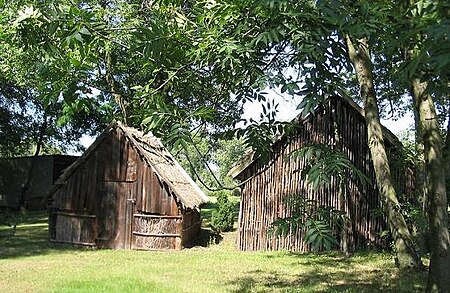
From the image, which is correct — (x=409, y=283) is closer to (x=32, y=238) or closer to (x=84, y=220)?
(x=84, y=220)

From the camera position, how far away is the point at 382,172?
12.6 metres

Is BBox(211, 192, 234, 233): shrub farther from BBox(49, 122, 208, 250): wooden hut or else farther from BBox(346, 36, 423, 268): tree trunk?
BBox(346, 36, 423, 268): tree trunk

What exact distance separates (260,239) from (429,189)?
12.5 meters

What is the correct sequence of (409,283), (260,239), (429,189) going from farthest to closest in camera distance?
1. (260,239)
2. (409,283)
3. (429,189)

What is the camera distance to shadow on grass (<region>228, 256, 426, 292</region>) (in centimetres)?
1148

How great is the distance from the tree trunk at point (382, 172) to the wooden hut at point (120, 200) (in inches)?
314

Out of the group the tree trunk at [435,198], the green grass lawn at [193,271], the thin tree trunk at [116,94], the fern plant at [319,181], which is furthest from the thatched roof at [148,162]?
the fern plant at [319,181]

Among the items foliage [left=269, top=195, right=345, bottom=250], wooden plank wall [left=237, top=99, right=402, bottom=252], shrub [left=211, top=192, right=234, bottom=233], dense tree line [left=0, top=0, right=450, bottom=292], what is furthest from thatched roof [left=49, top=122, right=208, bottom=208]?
foliage [left=269, top=195, right=345, bottom=250]

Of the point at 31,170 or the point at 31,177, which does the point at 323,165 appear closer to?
the point at 31,170

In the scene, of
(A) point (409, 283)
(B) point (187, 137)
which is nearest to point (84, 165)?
(A) point (409, 283)

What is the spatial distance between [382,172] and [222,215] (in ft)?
42.5

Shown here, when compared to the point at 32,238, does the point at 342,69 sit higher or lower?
higher

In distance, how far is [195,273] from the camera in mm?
13594

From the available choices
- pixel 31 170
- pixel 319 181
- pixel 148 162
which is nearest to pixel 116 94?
pixel 319 181
